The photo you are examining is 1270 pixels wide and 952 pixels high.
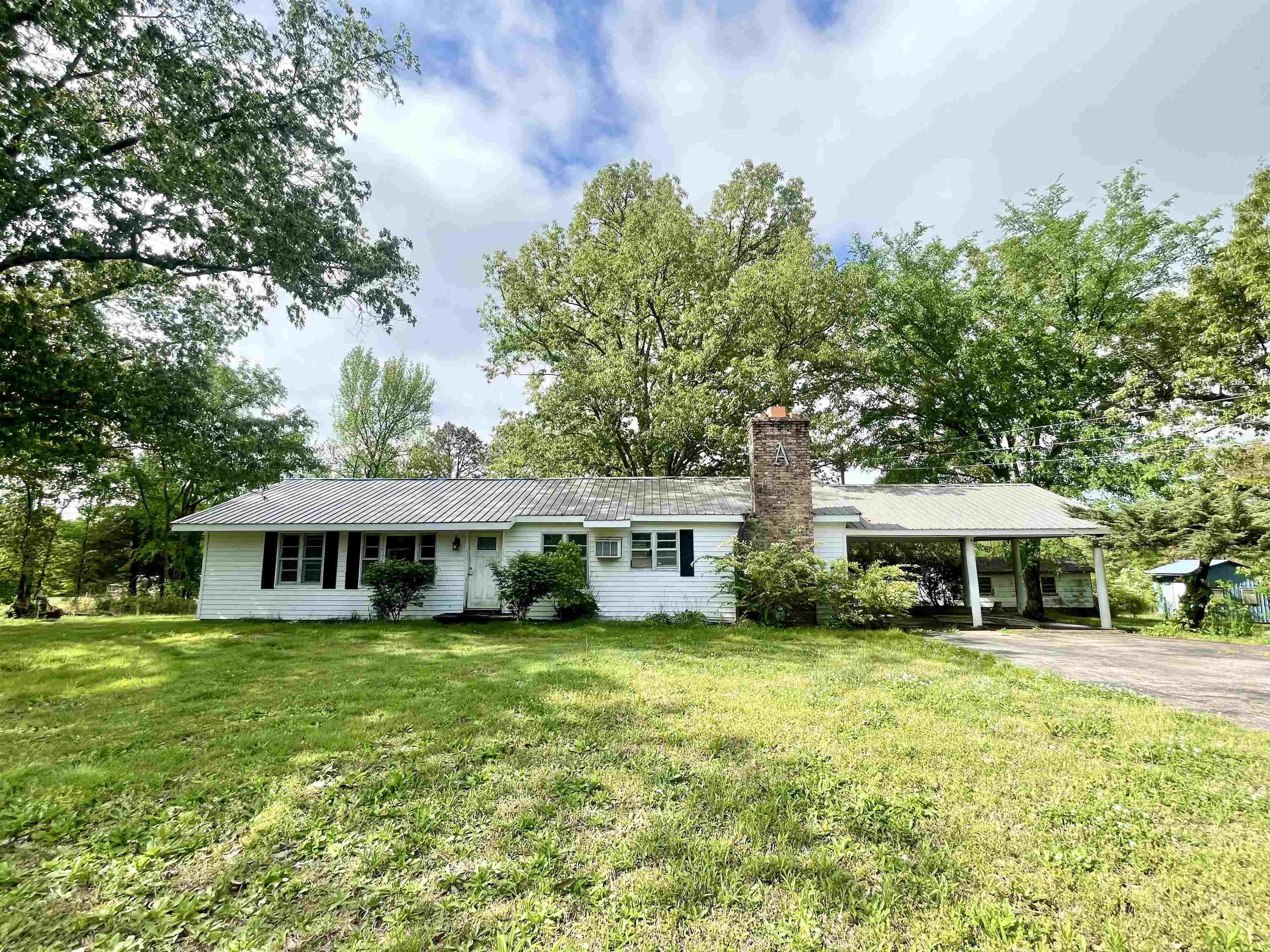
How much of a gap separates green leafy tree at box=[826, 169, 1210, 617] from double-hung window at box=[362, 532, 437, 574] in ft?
53.8

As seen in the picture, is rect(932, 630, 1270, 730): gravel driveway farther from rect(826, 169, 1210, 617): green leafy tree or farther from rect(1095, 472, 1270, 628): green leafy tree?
rect(826, 169, 1210, 617): green leafy tree

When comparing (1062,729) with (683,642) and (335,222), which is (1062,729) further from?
(335,222)

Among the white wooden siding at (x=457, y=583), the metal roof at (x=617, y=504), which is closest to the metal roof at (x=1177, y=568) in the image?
the metal roof at (x=617, y=504)

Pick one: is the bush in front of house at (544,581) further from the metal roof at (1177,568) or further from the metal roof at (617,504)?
the metal roof at (1177,568)

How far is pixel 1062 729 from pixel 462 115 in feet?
41.8

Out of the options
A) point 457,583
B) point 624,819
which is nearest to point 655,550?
point 457,583

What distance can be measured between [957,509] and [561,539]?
37.4 ft

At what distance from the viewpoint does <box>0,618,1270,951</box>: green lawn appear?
2.34 meters

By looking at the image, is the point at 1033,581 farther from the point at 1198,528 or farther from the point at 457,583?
the point at 457,583

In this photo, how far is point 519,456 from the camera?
72.6 feet

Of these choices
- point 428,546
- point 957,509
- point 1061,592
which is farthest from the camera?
point 1061,592

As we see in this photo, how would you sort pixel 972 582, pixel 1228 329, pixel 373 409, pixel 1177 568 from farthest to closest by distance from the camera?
pixel 373 409 → pixel 1177 568 → pixel 1228 329 → pixel 972 582

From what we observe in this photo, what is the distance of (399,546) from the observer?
46.4 ft

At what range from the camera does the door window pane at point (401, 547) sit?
14.1 meters
